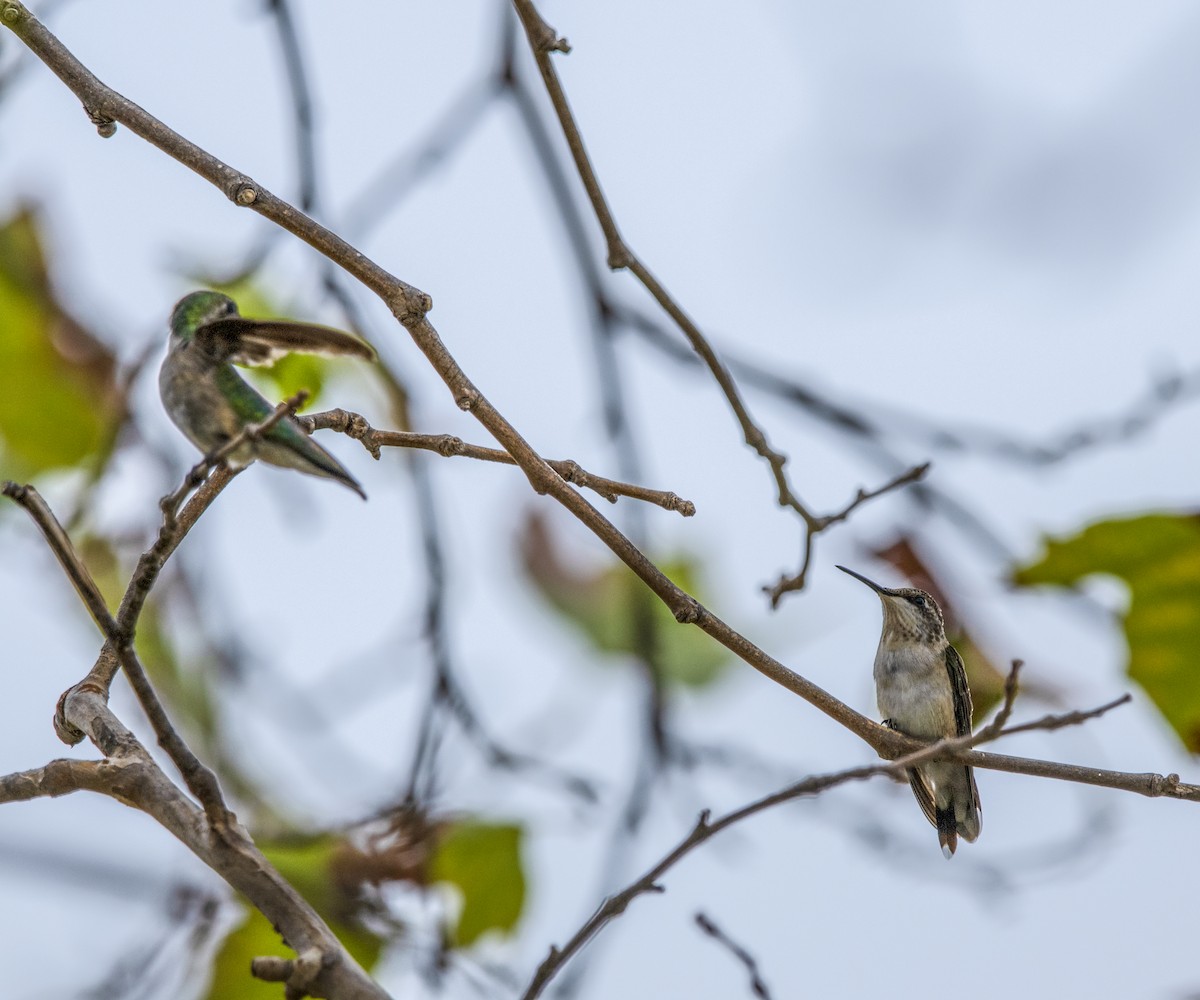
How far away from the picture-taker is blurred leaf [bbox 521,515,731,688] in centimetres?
729

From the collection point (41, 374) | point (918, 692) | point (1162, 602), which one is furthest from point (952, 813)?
point (41, 374)

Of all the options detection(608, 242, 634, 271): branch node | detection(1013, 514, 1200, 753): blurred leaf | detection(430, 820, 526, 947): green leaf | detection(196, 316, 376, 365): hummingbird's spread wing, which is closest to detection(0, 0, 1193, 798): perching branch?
detection(196, 316, 376, 365): hummingbird's spread wing

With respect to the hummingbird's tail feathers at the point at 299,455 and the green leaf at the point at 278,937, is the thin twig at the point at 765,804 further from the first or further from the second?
the green leaf at the point at 278,937

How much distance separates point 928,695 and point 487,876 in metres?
1.84

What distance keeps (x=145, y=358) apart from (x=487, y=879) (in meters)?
2.35

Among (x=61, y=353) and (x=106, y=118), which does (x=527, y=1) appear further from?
(x=61, y=353)

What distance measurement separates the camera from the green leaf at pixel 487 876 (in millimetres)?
5137

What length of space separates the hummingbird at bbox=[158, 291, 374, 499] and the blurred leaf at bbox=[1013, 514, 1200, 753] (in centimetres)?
248

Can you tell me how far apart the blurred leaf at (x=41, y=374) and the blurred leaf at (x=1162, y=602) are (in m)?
3.89

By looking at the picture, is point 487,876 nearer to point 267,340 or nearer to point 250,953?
point 250,953

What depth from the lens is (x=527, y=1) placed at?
3.45 metres

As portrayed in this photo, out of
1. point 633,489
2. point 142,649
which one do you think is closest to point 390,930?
point 142,649

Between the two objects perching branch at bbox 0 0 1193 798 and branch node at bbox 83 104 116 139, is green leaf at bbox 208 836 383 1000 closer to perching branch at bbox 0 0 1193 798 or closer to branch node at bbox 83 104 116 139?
perching branch at bbox 0 0 1193 798

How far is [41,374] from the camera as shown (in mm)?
5902
